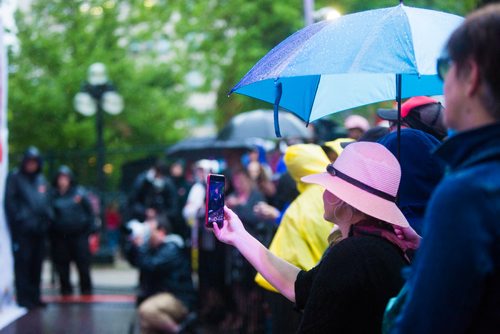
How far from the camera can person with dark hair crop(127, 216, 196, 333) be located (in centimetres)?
780

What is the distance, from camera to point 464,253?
174 cm

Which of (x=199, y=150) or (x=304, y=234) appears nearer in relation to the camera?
(x=304, y=234)

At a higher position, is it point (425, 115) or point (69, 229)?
A: point (425, 115)

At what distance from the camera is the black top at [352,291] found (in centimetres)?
272

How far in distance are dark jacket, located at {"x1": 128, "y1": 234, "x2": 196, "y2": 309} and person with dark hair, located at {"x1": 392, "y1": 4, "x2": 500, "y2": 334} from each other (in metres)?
6.33

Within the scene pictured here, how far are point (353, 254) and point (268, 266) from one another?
Result: 1.93 feet

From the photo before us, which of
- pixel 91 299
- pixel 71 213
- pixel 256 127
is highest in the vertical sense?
pixel 256 127

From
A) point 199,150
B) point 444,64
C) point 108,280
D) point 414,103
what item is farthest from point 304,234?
point 199,150

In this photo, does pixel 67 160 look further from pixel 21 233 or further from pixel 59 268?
pixel 21 233

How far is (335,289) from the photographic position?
2719mm

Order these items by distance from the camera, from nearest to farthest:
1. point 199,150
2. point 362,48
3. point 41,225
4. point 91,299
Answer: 1. point 362,48
2. point 41,225
3. point 91,299
4. point 199,150

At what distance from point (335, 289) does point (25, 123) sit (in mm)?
20008

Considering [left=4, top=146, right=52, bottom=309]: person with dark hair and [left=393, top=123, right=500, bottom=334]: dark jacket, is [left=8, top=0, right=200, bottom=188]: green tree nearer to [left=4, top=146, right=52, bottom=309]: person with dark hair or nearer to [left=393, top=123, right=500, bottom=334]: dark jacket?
[left=4, top=146, right=52, bottom=309]: person with dark hair

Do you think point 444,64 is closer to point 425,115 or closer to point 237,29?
point 425,115
